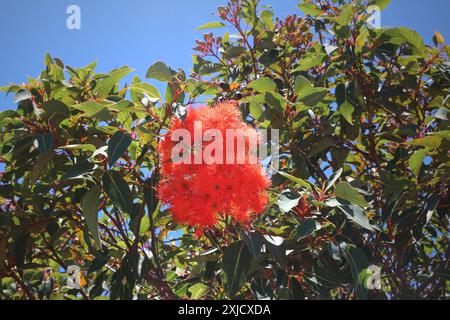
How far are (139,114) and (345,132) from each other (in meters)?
1.30

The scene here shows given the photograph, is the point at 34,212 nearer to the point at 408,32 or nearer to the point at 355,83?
the point at 355,83

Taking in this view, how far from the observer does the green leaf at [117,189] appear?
1521 mm

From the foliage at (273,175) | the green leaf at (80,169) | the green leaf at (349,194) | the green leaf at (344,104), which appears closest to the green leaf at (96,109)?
the foliage at (273,175)

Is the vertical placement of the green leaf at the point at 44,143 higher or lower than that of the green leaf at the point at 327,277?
higher

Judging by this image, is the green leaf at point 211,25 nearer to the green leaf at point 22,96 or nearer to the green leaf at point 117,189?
the green leaf at point 22,96

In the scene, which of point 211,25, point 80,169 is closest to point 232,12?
point 211,25

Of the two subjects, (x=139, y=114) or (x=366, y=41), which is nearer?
(x=139, y=114)

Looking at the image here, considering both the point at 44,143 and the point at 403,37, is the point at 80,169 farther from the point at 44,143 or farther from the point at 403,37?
the point at 403,37

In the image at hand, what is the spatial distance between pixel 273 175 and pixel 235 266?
596 mm

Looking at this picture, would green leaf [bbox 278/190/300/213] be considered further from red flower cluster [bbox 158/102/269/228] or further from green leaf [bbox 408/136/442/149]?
green leaf [bbox 408/136/442/149]
